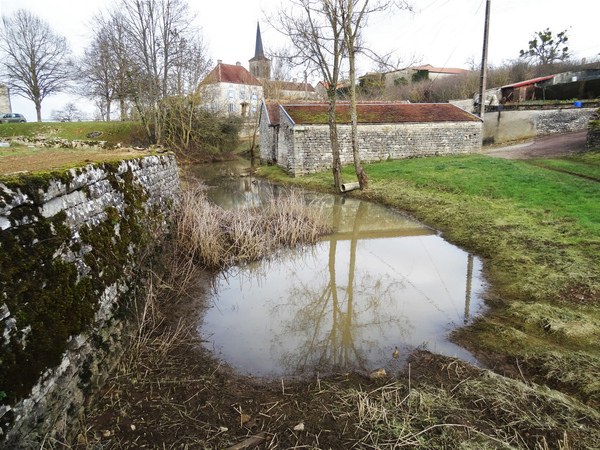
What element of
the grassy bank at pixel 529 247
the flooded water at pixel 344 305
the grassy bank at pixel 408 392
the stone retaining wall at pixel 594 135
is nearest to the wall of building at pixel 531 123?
the stone retaining wall at pixel 594 135

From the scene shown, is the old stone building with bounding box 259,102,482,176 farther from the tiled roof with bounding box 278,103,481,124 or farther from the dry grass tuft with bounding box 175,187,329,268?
the dry grass tuft with bounding box 175,187,329,268

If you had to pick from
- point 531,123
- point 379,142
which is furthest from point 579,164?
point 531,123

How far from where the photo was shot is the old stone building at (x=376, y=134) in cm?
1861

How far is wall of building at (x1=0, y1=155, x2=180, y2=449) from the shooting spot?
97.0 inches

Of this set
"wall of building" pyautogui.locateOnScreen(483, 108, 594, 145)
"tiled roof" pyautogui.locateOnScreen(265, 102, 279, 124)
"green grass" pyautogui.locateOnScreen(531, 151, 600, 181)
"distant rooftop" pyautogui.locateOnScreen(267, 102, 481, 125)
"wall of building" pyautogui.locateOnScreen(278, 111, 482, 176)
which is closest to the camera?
"green grass" pyautogui.locateOnScreen(531, 151, 600, 181)

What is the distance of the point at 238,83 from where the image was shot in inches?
1997

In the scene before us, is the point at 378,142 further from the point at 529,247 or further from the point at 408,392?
the point at 408,392

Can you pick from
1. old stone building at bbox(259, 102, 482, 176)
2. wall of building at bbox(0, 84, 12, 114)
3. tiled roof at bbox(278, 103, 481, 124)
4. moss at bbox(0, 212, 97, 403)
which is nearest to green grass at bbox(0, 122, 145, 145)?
wall of building at bbox(0, 84, 12, 114)

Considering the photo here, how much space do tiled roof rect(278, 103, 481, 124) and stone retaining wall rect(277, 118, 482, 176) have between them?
0.39 meters

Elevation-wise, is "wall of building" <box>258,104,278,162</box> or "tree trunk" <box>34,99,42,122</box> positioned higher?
"tree trunk" <box>34,99,42,122</box>

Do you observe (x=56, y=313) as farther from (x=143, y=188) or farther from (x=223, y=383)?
(x=143, y=188)

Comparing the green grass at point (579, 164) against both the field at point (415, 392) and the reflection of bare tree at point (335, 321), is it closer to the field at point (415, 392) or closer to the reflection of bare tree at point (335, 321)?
the field at point (415, 392)

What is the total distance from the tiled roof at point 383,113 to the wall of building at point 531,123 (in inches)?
142

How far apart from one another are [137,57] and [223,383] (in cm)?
2397
